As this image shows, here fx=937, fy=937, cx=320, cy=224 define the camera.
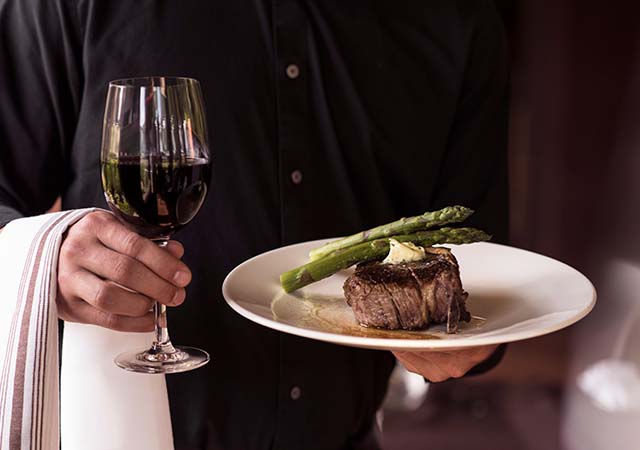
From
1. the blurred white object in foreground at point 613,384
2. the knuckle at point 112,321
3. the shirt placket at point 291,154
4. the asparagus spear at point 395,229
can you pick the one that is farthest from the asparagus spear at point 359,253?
the blurred white object in foreground at point 613,384

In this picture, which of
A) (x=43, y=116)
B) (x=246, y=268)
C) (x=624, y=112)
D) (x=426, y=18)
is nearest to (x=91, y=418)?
(x=246, y=268)

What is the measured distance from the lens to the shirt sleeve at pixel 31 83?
182 centimetres

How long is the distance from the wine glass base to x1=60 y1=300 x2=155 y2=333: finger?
4cm

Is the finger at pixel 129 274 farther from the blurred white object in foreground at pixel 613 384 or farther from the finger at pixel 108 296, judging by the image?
the blurred white object in foreground at pixel 613 384

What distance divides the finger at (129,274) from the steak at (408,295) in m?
0.29

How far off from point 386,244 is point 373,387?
620mm

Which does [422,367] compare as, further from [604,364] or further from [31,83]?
[604,364]

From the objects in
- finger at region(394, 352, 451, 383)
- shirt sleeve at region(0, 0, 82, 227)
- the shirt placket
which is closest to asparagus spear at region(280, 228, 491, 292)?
finger at region(394, 352, 451, 383)

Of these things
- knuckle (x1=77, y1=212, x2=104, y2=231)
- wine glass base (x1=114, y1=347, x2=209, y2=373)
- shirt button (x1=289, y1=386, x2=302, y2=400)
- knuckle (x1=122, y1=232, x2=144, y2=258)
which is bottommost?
shirt button (x1=289, y1=386, x2=302, y2=400)

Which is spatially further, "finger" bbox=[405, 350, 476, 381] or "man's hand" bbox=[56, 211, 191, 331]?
"finger" bbox=[405, 350, 476, 381]

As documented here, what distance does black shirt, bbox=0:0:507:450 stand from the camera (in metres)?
1.85

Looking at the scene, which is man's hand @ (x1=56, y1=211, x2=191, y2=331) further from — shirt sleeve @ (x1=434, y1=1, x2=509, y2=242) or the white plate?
shirt sleeve @ (x1=434, y1=1, x2=509, y2=242)

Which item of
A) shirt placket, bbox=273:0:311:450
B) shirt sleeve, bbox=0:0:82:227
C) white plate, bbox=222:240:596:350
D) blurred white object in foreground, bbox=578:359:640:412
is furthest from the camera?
blurred white object in foreground, bbox=578:359:640:412

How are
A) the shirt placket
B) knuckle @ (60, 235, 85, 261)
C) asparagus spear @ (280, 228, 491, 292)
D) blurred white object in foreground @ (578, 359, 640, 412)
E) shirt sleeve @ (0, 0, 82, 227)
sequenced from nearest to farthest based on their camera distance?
1. knuckle @ (60, 235, 85, 261)
2. asparagus spear @ (280, 228, 491, 292)
3. shirt sleeve @ (0, 0, 82, 227)
4. the shirt placket
5. blurred white object in foreground @ (578, 359, 640, 412)
